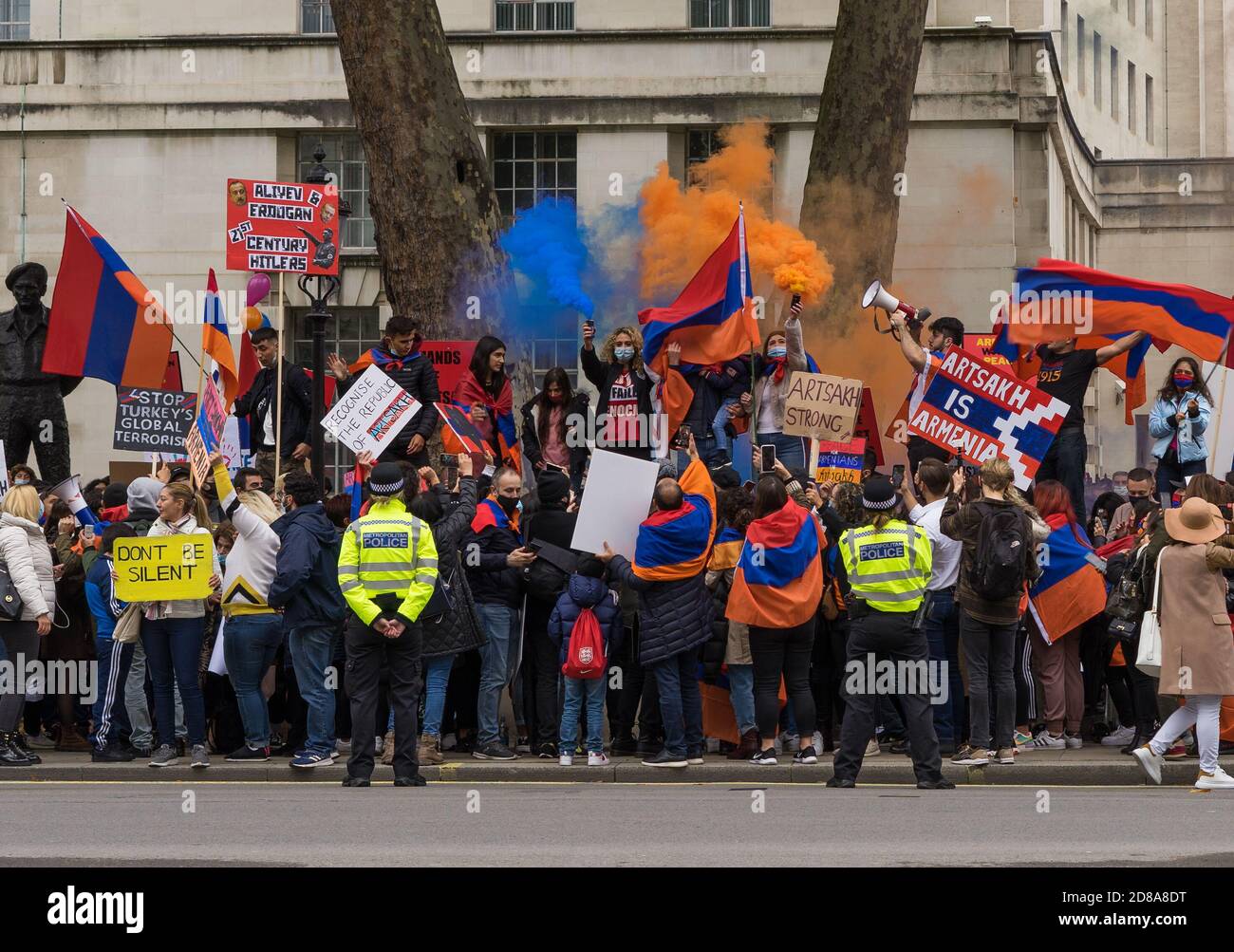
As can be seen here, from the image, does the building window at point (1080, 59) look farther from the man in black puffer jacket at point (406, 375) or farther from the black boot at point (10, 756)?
the black boot at point (10, 756)

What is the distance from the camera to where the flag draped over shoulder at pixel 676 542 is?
46.2ft

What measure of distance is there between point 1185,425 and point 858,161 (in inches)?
176

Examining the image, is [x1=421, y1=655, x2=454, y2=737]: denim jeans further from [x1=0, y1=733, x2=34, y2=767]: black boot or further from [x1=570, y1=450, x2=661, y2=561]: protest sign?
[x1=0, y1=733, x2=34, y2=767]: black boot

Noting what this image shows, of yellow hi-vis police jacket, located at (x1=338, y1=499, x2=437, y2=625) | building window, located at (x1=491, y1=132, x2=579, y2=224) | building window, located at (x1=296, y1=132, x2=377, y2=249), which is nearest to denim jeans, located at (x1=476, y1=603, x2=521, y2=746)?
yellow hi-vis police jacket, located at (x1=338, y1=499, x2=437, y2=625)

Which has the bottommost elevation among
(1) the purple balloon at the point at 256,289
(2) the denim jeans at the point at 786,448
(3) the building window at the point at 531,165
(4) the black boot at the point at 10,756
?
(4) the black boot at the point at 10,756

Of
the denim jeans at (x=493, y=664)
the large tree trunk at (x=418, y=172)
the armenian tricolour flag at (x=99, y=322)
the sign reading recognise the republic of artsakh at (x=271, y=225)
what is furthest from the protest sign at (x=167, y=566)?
the large tree trunk at (x=418, y=172)

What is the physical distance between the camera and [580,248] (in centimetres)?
1997

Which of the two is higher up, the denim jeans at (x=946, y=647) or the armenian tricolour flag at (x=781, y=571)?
the armenian tricolour flag at (x=781, y=571)

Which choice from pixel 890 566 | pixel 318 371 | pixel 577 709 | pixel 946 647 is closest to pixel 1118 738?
pixel 946 647

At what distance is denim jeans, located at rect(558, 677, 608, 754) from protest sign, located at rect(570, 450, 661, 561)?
913 mm

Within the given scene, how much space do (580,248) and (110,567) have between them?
253 inches

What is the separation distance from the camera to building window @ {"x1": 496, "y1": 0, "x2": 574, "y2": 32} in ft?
103

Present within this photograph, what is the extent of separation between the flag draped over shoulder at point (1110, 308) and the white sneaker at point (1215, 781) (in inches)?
174

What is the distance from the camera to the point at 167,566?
46.9 feet
